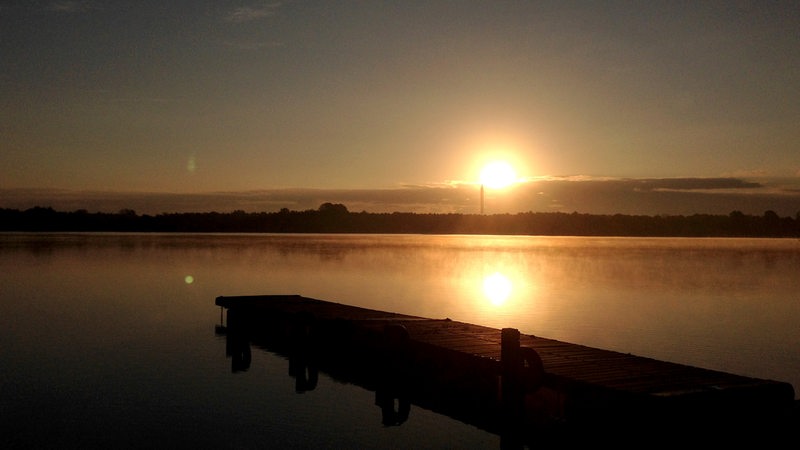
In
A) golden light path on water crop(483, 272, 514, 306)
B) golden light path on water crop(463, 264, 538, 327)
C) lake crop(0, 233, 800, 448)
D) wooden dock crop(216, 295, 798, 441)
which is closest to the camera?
wooden dock crop(216, 295, 798, 441)

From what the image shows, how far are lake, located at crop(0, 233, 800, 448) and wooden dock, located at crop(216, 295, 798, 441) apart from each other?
0.63 metres

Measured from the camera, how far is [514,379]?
37.9 feet

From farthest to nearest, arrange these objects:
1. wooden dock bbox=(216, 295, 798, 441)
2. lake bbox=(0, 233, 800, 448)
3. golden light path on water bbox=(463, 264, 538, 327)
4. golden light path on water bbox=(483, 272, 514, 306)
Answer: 1. golden light path on water bbox=(483, 272, 514, 306)
2. golden light path on water bbox=(463, 264, 538, 327)
3. lake bbox=(0, 233, 800, 448)
4. wooden dock bbox=(216, 295, 798, 441)

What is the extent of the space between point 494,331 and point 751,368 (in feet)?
27.3

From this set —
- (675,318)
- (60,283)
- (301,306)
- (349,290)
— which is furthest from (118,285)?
(675,318)

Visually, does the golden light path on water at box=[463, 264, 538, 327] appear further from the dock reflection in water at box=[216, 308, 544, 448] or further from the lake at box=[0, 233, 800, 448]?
the dock reflection in water at box=[216, 308, 544, 448]

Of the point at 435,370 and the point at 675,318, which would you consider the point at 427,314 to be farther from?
the point at 435,370

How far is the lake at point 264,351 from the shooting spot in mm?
13469

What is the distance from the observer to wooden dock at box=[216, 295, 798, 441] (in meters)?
9.57

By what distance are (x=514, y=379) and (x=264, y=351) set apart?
1185 centimetres

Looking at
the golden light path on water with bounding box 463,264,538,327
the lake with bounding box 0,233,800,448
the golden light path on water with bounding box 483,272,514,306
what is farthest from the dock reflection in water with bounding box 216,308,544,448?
the golden light path on water with bounding box 483,272,514,306

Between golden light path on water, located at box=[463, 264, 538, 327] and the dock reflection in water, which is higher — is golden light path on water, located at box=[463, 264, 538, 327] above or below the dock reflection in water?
below

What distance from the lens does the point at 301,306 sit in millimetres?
23438

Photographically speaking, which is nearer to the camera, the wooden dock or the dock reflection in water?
the wooden dock
